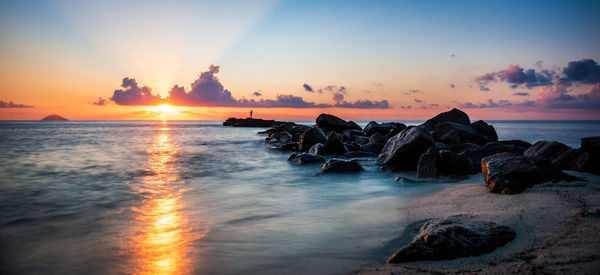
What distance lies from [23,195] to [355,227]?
697 cm

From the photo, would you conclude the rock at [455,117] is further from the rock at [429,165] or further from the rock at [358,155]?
the rock at [429,165]

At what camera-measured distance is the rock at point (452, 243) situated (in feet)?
9.14

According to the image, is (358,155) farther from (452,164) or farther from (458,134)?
(452,164)

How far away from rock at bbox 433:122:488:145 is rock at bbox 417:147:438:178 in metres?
5.51

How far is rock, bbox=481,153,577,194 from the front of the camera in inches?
187

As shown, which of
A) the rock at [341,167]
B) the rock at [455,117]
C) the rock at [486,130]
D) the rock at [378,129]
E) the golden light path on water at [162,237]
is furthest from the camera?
the rock at [378,129]

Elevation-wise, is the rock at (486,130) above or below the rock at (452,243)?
above

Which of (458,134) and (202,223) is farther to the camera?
(458,134)

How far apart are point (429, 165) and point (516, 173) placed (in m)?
2.53

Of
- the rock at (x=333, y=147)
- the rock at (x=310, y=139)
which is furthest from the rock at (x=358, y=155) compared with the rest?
the rock at (x=310, y=139)

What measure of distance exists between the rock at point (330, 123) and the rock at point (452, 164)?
44.9ft

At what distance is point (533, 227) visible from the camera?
3270mm

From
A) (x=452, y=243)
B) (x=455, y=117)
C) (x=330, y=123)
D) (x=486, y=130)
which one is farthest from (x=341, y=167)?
(x=330, y=123)

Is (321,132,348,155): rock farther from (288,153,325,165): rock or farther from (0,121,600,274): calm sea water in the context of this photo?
(0,121,600,274): calm sea water
